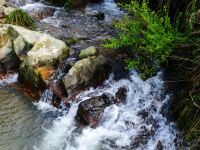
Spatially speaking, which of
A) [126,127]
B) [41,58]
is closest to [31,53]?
[41,58]

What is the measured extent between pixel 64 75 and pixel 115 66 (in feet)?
3.55

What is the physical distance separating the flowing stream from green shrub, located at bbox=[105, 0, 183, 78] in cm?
38

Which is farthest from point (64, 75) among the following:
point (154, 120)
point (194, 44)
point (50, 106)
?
point (194, 44)

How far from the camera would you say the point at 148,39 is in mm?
6773

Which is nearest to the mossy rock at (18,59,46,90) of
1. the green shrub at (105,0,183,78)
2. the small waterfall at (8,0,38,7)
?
the green shrub at (105,0,183,78)

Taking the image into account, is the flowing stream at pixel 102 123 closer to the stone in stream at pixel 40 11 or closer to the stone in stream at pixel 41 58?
the stone in stream at pixel 41 58

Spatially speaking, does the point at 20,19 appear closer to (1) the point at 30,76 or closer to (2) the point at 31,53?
(2) the point at 31,53

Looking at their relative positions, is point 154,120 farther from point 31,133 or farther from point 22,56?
point 22,56

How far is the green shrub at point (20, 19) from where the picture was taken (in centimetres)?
998

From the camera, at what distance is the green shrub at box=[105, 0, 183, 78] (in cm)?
663

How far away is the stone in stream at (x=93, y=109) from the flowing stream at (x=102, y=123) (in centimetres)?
9

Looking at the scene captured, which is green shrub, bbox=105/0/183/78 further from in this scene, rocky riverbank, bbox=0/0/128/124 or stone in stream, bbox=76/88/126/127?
stone in stream, bbox=76/88/126/127

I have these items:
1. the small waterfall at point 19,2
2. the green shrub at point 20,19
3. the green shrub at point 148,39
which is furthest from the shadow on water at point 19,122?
the small waterfall at point 19,2

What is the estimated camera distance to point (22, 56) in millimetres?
8734
